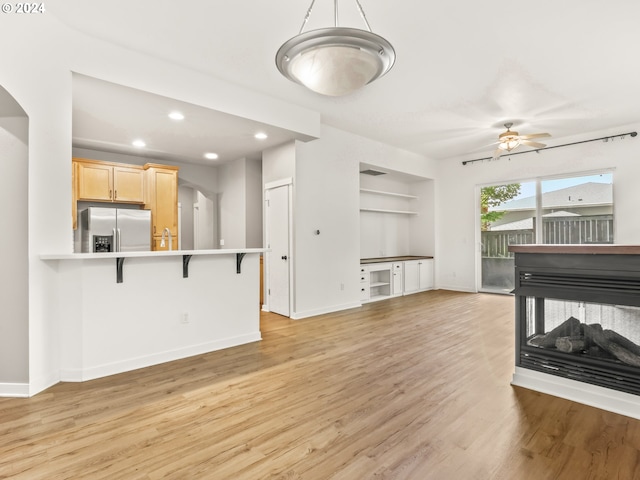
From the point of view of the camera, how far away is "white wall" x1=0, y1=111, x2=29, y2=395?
264 cm

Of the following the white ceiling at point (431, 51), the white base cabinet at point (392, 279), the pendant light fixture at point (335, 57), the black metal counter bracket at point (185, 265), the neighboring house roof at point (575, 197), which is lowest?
the white base cabinet at point (392, 279)

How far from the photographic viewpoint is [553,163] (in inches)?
256

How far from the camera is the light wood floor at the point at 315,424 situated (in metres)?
1.80

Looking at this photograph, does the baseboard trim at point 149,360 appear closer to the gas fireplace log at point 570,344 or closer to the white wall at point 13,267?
the white wall at point 13,267

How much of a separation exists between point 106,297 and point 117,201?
3.37m

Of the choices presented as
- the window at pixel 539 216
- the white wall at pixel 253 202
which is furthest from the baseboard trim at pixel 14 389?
the window at pixel 539 216

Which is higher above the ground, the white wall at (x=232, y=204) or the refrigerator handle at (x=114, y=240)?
the white wall at (x=232, y=204)

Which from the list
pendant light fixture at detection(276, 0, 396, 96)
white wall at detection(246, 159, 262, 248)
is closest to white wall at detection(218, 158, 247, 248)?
white wall at detection(246, 159, 262, 248)

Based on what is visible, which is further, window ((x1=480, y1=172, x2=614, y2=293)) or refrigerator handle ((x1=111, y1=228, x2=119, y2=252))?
window ((x1=480, y1=172, x2=614, y2=293))

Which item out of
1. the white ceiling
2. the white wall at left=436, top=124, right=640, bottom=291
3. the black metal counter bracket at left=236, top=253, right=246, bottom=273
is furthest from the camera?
the white wall at left=436, top=124, right=640, bottom=291

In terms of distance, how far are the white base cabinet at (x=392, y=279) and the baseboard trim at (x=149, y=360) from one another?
2.84 m

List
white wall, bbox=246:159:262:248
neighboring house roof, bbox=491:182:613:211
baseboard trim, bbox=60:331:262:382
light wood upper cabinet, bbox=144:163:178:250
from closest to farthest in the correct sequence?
baseboard trim, bbox=60:331:262:382 → neighboring house roof, bbox=491:182:613:211 → light wood upper cabinet, bbox=144:163:178:250 → white wall, bbox=246:159:262:248

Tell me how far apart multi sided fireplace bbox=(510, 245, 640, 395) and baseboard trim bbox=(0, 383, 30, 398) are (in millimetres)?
3865

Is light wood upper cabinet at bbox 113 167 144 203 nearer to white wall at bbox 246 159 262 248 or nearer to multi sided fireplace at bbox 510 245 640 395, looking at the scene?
white wall at bbox 246 159 262 248
